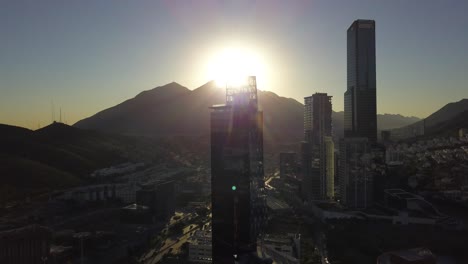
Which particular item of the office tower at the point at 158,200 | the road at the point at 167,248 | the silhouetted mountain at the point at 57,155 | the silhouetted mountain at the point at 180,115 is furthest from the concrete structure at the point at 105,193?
the silhouetted mountain at the point at 180,115

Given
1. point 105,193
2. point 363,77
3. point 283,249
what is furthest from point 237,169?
point 363,77

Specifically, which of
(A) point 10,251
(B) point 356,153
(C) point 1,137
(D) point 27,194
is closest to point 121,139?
(C) point 1,137

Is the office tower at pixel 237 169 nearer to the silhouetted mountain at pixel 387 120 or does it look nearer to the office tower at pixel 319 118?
the office tower at pixel 319 118

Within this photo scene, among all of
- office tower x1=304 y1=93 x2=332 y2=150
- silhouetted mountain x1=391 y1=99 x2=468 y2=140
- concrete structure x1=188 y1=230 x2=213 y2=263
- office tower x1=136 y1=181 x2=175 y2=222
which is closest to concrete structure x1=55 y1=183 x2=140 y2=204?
office tower x1=136 y1=181 x2=175 y2=222

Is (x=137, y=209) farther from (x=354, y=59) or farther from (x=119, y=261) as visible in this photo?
(x=354, y=59)

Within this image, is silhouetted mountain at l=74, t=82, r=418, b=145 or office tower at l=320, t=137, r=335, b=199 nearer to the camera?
office tower at l=320, t=137, r=335, b=199

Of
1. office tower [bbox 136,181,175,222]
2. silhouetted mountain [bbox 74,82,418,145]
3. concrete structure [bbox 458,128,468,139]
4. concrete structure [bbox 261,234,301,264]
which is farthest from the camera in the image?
silhouetted mountain [bbox 74,82,418,145]

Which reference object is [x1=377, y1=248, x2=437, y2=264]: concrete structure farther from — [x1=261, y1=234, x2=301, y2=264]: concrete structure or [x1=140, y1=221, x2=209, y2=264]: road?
[x1=140, y1=221, x2=209, y2=264]: road
